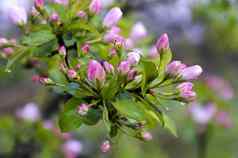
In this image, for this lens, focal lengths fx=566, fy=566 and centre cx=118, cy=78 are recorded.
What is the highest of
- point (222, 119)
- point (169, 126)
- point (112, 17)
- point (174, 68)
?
point (112, 17)

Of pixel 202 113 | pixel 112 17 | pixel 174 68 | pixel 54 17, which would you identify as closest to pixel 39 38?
pixel 54 17

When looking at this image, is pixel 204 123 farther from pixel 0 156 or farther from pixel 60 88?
pixel 60 88

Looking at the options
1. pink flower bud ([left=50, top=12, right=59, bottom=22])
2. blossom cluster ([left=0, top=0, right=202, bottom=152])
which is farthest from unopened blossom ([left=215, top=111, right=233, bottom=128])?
pink flower bud ([left=50, top=12, right=59, bottom=22])

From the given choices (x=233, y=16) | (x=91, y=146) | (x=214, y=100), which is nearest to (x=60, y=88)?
(x=233, y=16)

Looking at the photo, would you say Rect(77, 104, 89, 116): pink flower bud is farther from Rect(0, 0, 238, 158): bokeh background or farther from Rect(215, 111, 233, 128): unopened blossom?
Rect(215, 111, 233, 128): unopened blossom

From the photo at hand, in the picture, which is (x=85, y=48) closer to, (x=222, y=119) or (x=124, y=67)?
(x=124, y=67)

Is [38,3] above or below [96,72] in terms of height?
above
